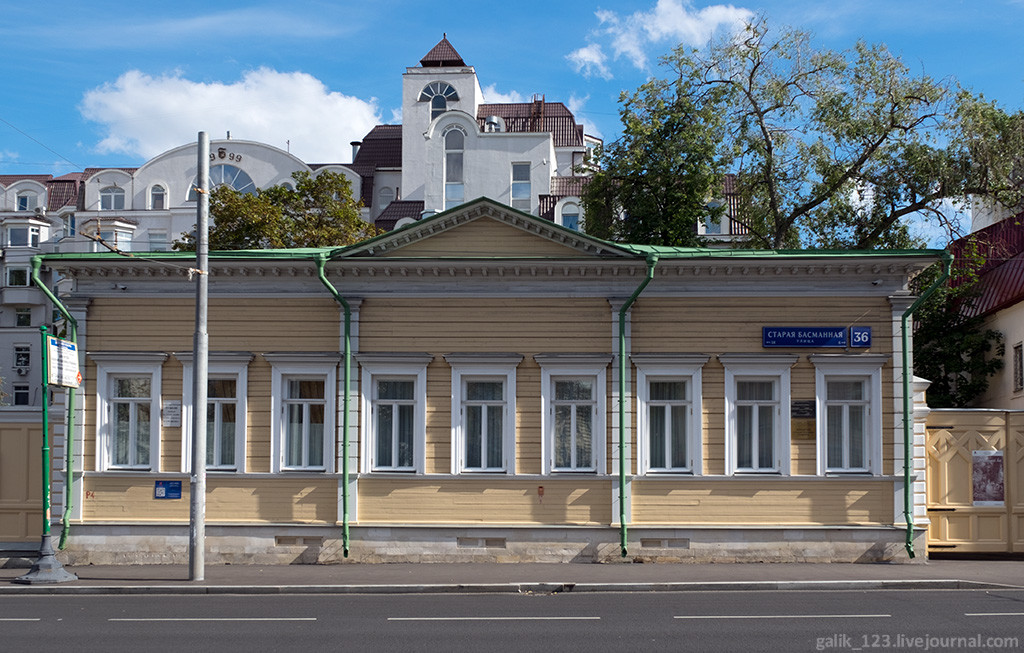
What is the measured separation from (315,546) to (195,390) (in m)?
4.08

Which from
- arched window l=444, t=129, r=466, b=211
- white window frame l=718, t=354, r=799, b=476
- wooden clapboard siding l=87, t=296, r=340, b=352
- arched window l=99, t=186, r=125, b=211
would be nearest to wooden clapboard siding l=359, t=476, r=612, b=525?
white window frame l=718, t=354, r=799, b=476

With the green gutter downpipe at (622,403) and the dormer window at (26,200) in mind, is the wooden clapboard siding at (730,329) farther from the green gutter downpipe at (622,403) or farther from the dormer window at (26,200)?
the dormer window at (26,200)

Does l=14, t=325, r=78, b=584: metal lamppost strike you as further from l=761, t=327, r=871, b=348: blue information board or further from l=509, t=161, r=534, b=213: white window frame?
l=509, t=161, r=534, b=213: white window frame

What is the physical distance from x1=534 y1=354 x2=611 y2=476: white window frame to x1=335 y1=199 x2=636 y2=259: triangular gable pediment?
1.87m

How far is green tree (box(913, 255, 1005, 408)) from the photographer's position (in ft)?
98.8

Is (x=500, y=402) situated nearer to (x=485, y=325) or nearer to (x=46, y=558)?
(x=485, y=325)

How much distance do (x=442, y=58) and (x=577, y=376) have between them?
47.0 meters

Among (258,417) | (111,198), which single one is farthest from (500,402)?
(111,198)

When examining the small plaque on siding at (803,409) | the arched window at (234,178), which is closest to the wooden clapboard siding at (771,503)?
the small plaque on siding at (803,409)

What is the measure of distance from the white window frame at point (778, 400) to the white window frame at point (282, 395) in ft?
23.4

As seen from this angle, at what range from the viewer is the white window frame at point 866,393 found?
62.3 ft

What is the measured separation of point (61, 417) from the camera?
64.7 feet

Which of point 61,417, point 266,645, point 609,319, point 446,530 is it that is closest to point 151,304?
point 61,417

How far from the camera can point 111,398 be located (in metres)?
19.6
